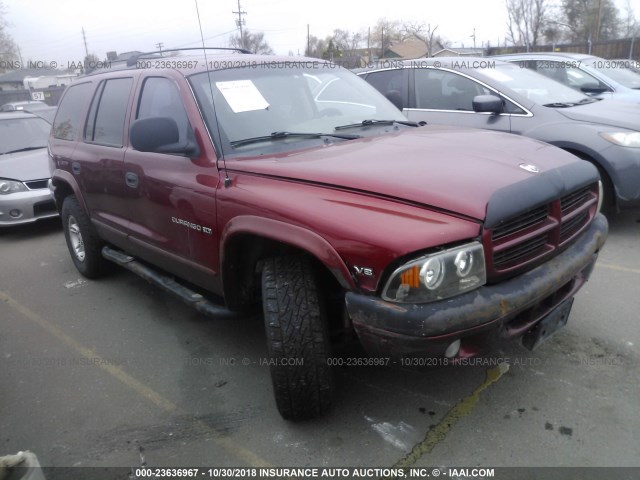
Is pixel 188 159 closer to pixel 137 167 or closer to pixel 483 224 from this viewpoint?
pixel 137 167

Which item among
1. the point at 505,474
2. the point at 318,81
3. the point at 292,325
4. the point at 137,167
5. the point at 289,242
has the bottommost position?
the point at 505,474

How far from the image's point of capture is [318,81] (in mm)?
3680

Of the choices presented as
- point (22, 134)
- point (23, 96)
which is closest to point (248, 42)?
point (23, 96)

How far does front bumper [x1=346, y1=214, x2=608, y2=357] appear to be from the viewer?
2102 mm

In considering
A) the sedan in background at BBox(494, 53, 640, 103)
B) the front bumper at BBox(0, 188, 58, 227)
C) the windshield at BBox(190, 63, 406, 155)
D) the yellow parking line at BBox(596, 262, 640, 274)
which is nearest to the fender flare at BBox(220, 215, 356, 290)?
the windshield at BBox(190, 63, 406, 155)

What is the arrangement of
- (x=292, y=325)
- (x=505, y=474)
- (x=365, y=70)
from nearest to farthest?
(x=505, y=474), (x=292, y=325), (x=365, y=70)

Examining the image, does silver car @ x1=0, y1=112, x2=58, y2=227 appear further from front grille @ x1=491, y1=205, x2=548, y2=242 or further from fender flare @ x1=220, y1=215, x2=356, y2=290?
front grille @ x1=491, y1=205, x2=548, y2=242

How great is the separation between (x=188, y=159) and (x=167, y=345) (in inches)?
Result: 54.9

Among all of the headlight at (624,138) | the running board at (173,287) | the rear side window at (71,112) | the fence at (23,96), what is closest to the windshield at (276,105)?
the running board at (173,287)

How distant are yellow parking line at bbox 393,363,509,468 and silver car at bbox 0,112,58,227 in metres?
5.45

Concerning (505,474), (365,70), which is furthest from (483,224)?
(365,70)

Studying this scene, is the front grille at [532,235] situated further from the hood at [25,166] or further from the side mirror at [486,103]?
the hood at [25,166]

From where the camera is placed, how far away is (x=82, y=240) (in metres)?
4.71

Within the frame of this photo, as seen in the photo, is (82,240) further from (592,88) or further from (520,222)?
(592,88)
